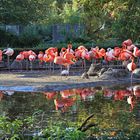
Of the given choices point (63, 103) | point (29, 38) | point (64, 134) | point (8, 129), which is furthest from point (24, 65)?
point (64, 134)

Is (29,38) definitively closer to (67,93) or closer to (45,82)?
(45,82)

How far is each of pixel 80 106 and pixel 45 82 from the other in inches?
188

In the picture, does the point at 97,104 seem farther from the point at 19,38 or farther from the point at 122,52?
the point at 19,38

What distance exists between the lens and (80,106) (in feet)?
40.1

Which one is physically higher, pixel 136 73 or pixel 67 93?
pixel 136 73

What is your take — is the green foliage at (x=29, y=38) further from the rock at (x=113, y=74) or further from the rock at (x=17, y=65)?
the rock at (x=113, y=74)

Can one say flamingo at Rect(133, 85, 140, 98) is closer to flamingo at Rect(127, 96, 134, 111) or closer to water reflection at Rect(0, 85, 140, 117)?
water reflection at Rect(0, 85, 140, 117)

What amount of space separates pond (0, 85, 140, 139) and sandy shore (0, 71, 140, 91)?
43cm

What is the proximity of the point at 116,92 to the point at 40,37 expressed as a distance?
1438cm

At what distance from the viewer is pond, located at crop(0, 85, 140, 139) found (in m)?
9.84

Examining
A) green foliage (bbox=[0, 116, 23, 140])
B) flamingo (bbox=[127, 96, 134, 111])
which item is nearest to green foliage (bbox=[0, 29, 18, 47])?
flamingo (bbox=[127, 96, 134, 111])

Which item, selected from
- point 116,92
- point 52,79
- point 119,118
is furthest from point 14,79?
point 119,118

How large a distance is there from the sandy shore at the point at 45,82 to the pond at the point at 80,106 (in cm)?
43

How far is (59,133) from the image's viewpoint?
574 cm
